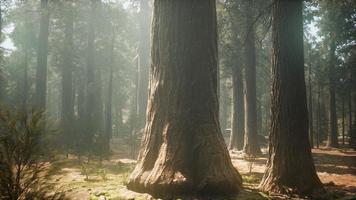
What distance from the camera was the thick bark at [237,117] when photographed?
66.7ft

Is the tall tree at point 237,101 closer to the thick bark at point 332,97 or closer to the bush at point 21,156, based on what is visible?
the thick bark at point 332,97

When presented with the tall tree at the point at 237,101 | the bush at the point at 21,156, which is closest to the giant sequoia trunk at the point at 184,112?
the bush at the point at 21,156

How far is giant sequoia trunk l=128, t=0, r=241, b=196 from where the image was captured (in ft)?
17.5

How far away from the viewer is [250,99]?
17.8 metres

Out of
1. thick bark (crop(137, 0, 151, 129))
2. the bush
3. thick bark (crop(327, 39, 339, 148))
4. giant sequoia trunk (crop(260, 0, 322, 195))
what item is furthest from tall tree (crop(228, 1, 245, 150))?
the bush

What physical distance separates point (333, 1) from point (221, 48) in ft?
28.9

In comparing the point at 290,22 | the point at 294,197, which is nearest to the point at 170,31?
the point at 290,22

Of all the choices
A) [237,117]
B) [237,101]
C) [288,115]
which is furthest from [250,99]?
[288,115]

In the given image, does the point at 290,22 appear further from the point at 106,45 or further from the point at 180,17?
the point at 106,45

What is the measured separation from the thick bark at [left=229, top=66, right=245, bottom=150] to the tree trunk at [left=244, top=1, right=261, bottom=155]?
9.51ft

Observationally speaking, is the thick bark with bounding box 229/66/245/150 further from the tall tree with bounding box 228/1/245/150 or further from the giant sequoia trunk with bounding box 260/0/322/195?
the giant sequoia trunk with bounding box 260/0/322/195

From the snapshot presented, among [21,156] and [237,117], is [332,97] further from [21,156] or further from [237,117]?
[21,156]

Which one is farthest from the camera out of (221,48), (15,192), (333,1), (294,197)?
(221,48)

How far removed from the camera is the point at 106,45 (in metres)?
30.9
